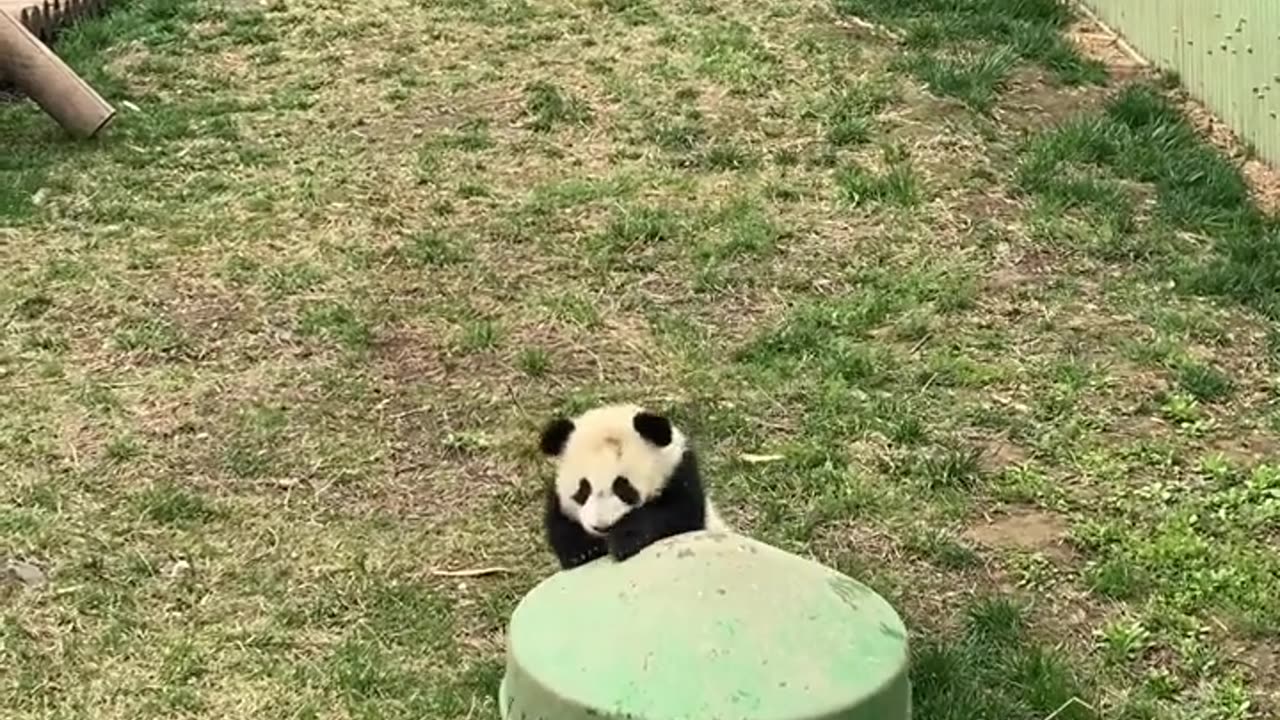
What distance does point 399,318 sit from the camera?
611 cm

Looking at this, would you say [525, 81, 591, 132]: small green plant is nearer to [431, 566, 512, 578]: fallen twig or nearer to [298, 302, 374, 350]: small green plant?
[298, 302, 374, 350]: small green plant

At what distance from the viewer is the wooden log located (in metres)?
7.63

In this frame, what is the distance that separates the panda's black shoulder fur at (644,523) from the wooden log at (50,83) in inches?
173

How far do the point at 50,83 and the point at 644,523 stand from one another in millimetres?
4866

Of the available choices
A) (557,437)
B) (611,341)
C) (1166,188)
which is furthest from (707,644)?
(1166,188)

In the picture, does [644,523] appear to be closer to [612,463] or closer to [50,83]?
[612,463]

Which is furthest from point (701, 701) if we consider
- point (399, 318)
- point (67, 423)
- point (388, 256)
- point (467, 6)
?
point (467, 6)

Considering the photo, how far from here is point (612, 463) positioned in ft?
12.1

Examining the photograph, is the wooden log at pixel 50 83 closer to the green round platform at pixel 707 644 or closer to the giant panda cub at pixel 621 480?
the giant panda cub at pixel 621 480

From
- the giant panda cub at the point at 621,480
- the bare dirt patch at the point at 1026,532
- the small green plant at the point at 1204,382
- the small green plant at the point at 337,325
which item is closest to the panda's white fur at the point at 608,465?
the giant panda cub at the point at 621,480

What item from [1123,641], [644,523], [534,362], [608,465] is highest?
[608,465]

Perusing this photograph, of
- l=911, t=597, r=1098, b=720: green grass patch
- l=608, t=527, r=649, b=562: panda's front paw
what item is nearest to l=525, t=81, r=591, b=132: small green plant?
l=911, t=597, r=1098, b=720: green grass patch

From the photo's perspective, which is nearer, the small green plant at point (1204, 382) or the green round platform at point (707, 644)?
the green round platform at point (707, 644)

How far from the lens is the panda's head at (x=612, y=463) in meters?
3.66
